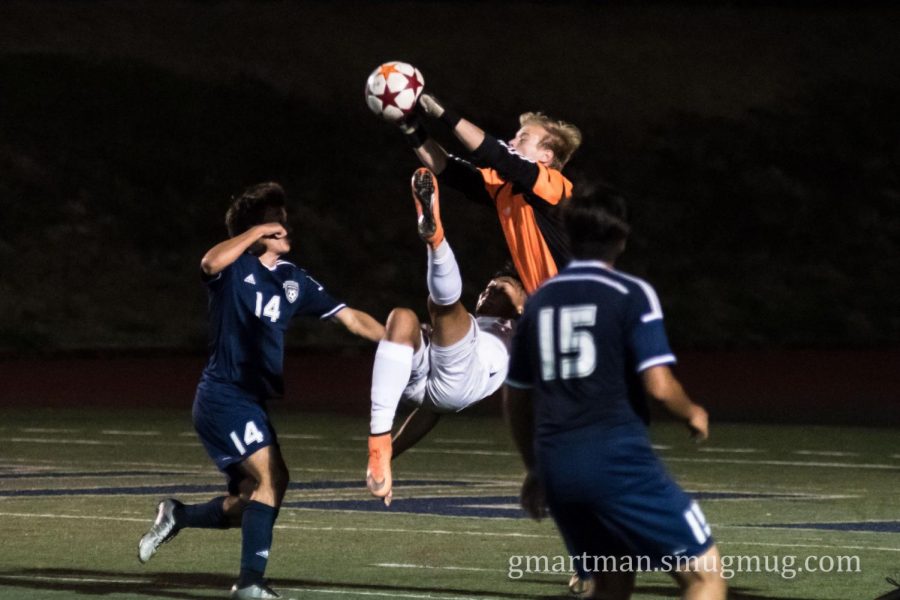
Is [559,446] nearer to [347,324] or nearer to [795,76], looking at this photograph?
[347,324]

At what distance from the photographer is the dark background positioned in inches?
1230

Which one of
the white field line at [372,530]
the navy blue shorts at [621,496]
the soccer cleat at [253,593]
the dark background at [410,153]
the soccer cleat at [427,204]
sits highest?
the dark background at [410,153]

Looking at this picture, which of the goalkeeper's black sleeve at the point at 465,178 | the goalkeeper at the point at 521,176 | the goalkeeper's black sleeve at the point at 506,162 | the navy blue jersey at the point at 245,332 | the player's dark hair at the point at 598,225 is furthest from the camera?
the goalkeeper's black sleeve at the point at 465,178

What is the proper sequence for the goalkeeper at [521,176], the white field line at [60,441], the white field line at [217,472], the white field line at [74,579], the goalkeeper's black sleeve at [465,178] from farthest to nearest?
the white field line at [60,441] → the white field line at [217,472] → the white field line at [74,579] → the goalkeeper's black sleeve at [465,178] → the goalkeeper at [521,176]

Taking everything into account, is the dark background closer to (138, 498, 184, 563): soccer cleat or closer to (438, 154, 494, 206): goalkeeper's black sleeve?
(138, 498, 184, 563): soccer cleat

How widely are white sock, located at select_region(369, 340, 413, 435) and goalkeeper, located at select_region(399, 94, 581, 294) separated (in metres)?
0.67

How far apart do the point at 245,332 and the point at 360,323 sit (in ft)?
2.15

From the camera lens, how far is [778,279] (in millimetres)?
32688

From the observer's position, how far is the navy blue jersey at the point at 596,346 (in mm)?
6176

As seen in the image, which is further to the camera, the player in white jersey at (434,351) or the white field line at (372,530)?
the white field line at (372,530)

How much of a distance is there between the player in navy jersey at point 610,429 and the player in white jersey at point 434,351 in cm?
258

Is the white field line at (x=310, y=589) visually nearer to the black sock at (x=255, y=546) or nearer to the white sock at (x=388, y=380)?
the black sock at (x=255, y=546)

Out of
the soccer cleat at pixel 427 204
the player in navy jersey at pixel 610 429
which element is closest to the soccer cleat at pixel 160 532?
the soccer cleat at pixel 427 204

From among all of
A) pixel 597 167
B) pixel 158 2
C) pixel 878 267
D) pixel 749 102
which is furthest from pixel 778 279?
pixel 158 2
